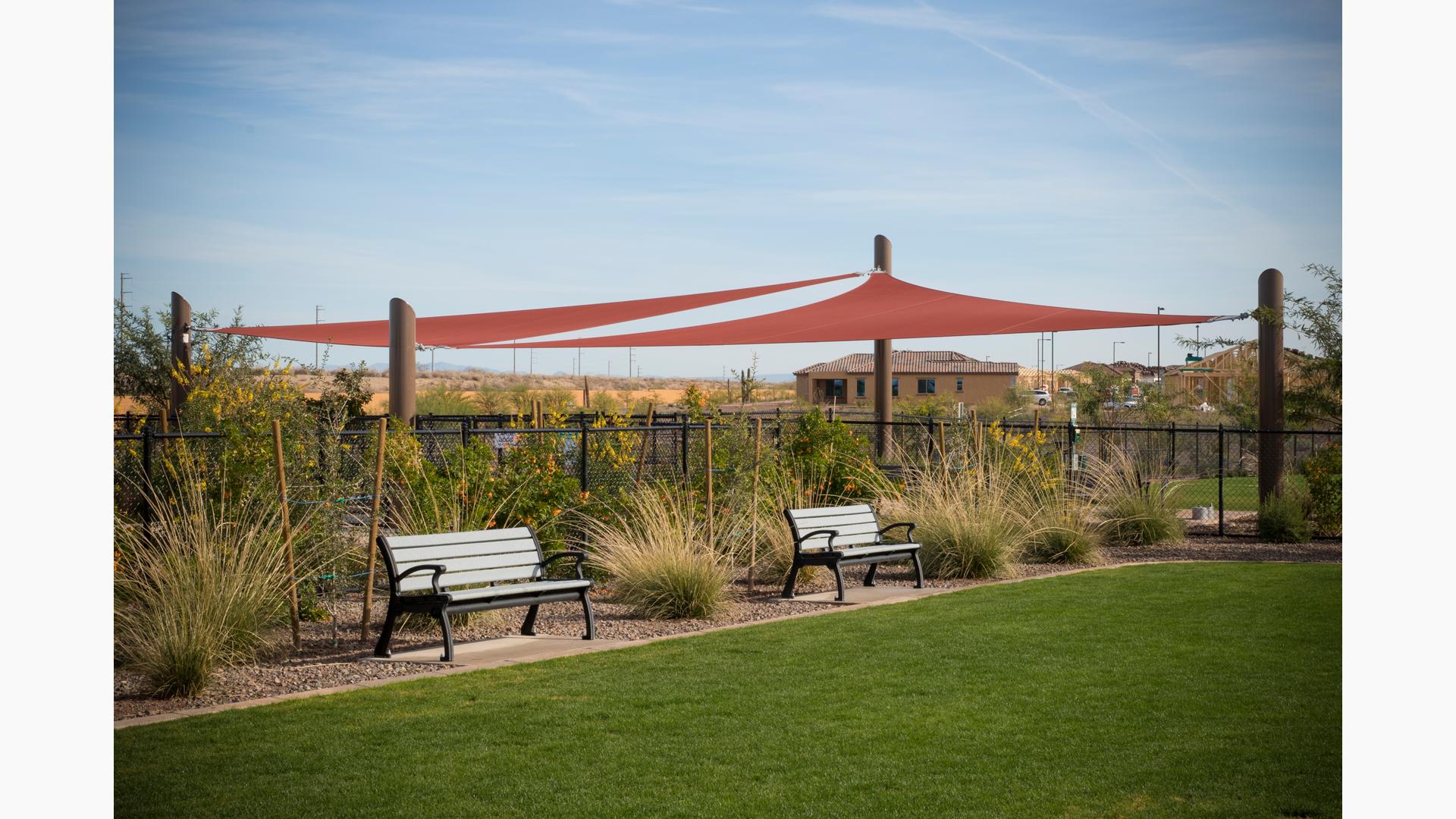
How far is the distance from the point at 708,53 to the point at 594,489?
412cm

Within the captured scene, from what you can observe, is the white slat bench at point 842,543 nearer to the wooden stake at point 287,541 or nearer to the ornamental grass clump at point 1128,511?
the ornamental grass clump at point 1128,511

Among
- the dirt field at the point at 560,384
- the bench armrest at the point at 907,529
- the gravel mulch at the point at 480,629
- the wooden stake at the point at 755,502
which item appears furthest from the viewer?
the dirt field at the point at 560,384

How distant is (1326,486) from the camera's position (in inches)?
436

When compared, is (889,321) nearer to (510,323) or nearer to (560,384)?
(510,323)

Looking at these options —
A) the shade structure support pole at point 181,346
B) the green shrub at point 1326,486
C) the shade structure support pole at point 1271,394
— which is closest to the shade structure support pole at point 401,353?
the shade structure support pole at point 181,346

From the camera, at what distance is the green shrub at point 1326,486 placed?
1098cm

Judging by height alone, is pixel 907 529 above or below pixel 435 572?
below

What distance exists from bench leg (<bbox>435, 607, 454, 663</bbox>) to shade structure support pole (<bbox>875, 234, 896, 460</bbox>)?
7154mm

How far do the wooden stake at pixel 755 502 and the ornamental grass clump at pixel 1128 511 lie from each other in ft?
11.6

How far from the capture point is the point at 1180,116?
5477 mm

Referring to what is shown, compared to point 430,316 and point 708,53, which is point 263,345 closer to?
point 430,316

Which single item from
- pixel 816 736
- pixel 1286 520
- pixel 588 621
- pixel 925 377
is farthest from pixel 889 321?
pixel 925 377

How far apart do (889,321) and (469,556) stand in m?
5.88
